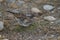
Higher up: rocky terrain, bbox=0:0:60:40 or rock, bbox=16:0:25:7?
rock, bbox=16:0:25:7

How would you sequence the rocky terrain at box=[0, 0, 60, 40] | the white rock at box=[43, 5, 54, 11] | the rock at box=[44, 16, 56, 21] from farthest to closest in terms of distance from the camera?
1. the white rock at box=[43, 5, 54, 11]
2. the rock at box=[44, 16, 56, 21]
3. the rocky terrain at box=[0, 0, 60, 40]

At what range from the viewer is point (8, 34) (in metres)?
2.21

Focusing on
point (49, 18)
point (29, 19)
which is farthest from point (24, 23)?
point (49, 18)

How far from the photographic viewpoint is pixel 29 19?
7.82ft

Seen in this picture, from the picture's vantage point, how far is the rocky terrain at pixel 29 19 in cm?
221

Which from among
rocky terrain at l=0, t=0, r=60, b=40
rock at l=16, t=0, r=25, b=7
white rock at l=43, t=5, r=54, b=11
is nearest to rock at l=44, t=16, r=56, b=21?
rocky terrain at l=0, t=0, r=60, b=40

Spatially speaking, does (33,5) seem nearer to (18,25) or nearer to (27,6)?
(27,6)

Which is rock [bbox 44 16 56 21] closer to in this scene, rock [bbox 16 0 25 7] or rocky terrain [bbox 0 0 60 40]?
rocky terrain [bbox 0 0 60 40]

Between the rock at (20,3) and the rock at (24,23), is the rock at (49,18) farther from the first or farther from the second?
the rock at (20,3)

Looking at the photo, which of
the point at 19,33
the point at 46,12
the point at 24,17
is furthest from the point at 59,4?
the point at 19,33

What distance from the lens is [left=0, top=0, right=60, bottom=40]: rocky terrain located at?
221cm

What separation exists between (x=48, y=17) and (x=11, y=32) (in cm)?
42

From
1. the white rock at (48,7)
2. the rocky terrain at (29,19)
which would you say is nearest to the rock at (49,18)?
the rocky terrain at (29,19)

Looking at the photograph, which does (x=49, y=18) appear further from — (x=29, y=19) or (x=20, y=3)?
(x=20, y=3)
